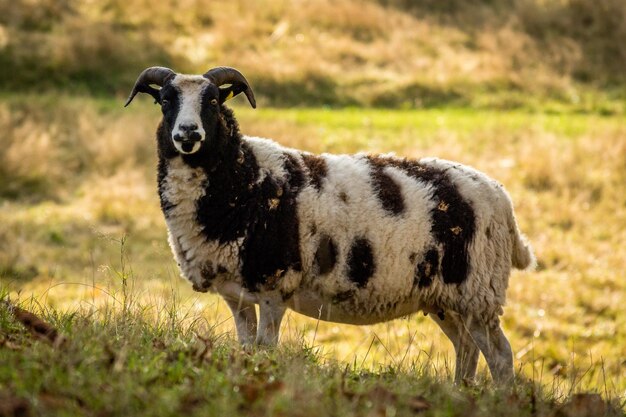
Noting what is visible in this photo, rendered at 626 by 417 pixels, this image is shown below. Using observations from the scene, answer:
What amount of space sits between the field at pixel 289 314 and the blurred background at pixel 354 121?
0.06 m

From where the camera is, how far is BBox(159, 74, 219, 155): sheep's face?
22.4ft

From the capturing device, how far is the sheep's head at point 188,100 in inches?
269

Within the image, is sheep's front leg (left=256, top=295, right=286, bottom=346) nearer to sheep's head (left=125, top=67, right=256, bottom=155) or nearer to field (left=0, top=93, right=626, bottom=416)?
field (left=0, top=93, right=626, bottom=416)

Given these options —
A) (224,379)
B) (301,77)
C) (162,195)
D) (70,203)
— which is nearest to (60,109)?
(70,203)

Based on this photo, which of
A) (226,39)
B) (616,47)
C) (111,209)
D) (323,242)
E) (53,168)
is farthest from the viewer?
(616,47)

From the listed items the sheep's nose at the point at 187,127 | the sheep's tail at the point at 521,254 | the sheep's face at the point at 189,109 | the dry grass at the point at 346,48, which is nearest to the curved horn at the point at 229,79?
the sheep's face at the point at 189,109

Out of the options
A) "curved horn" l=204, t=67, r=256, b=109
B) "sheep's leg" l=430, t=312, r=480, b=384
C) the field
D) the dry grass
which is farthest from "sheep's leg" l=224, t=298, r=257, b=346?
the dry grass

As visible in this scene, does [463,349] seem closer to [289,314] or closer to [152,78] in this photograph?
[289,314]

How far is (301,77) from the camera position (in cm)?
2800

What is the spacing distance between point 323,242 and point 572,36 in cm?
2841

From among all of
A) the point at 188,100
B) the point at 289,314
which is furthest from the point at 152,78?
the point at 289,314

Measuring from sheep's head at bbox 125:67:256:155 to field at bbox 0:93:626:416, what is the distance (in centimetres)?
89

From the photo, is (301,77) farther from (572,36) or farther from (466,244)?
(466,244)

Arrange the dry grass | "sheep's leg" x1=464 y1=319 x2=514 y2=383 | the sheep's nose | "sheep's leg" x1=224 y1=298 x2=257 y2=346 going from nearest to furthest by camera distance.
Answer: the sheep's nose → "sheep's leg" x1=224 y1=298 x2=257 y2=346 → "sheep's leg" x1=464 y1=319 x2=514 y2=383 → the dry grass
